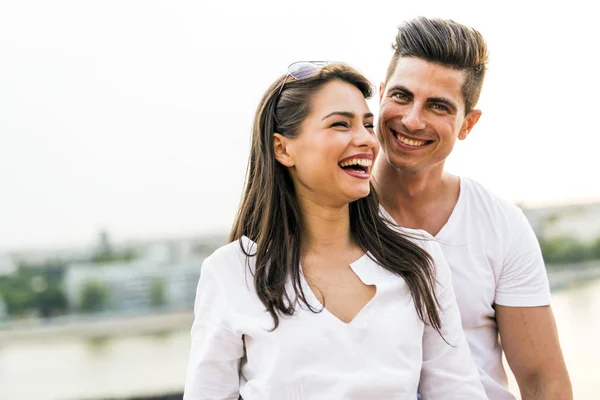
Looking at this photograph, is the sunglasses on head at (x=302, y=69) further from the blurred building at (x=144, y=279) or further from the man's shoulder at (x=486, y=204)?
the blurred building at (x=144, y=279)

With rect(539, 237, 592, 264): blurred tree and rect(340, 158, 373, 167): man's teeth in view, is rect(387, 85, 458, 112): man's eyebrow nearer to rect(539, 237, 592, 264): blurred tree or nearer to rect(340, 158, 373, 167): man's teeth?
rect(340, 158, 373, 167): man's teeth

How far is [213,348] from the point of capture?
5.27ft

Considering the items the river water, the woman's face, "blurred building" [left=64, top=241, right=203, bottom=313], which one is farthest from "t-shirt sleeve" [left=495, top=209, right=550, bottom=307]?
"blurred building" [left=64, top=241, right=203, bottom=313]

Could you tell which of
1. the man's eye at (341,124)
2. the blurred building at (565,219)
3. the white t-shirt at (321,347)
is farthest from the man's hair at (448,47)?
the blurred building at (565,219)

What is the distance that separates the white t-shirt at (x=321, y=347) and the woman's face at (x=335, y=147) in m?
0.19

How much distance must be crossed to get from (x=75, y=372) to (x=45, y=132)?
21.8 ft

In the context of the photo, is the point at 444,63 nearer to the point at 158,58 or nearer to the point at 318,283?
the point at 318,283

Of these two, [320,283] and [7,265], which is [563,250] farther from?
[320,283]

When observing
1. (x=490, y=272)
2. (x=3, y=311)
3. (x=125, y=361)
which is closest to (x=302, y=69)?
(x=490, y=272)

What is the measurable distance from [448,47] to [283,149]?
0.56m

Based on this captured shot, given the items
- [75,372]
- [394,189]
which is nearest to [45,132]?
[75,372]

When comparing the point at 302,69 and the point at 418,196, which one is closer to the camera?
the point at 302,69

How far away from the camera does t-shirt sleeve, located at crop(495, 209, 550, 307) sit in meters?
2.00

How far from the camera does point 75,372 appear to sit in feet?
45.2
